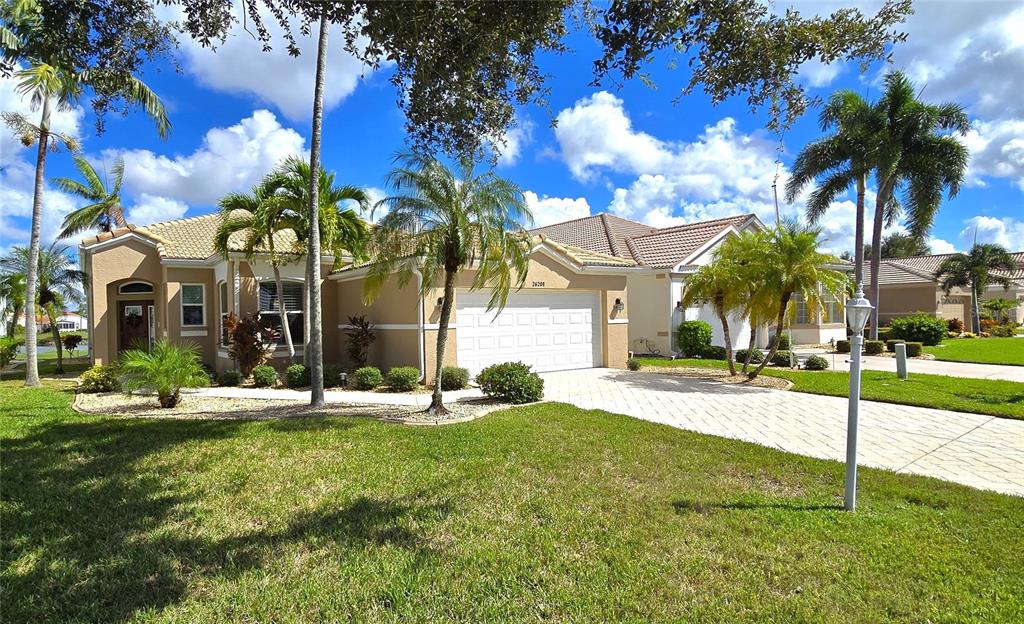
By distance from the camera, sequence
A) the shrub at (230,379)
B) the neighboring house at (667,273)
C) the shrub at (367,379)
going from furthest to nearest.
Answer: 1. the neighboring house at (667,273)
2. the shrub at (230,379)
3. the shrub at (367,379)

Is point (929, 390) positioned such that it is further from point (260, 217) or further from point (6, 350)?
point (6, 350)

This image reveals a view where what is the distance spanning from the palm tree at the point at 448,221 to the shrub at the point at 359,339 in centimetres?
559

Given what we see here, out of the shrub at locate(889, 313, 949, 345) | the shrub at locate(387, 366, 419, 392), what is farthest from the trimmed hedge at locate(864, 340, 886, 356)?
the shrub at locate(387, 366, 419, 392)

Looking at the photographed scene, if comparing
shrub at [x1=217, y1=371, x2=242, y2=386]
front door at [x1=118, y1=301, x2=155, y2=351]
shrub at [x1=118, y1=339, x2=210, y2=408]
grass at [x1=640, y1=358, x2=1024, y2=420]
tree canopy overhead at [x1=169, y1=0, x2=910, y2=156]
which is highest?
tree canopy overhead at [x1=169, y1=0, x2=910, y2=156]

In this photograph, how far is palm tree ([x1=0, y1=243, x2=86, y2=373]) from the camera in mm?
19875

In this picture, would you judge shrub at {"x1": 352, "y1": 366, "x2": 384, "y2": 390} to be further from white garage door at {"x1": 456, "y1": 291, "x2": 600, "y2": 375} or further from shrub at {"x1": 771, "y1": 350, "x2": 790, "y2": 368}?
shrub at {"x1": 771, "y1": 350, "x2": 790, "y2": 368}

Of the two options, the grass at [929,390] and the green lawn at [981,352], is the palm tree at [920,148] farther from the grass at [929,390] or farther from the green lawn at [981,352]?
the grass at [929,390]

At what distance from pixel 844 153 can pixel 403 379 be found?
22874 millimetres

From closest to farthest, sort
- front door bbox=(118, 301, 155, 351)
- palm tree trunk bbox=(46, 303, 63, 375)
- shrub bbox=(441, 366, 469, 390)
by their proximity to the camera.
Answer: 1. shrub bbox=(441, 366, 469, 390)
2. front door bbox=(118, 301, 155, 351)
3. palm tree trunk bbox=(46, 303, 63, 375)

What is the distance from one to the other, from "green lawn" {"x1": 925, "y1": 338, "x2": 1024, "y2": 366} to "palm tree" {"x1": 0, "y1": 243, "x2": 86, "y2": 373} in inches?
1314

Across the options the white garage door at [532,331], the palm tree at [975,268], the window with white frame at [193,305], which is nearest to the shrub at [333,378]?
the white garage door at [532,331]

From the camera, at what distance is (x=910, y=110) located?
23.2 m

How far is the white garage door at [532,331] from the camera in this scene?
14414 millimetres

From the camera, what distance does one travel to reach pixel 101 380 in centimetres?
1330
